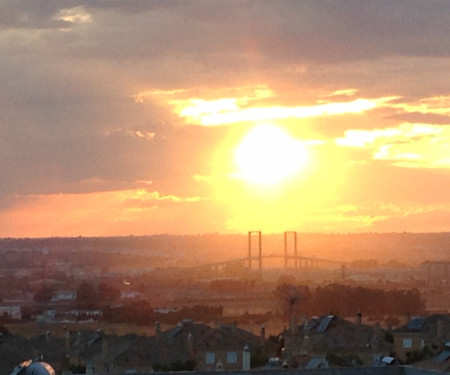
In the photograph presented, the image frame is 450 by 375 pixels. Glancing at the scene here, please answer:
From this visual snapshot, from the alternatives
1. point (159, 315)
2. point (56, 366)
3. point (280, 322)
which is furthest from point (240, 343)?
point (159, 315)

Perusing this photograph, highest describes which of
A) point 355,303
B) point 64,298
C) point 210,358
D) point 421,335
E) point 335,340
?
point 64,298

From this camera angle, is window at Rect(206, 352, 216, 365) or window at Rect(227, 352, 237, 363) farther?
window at Rect(227, 352, 237, 363)

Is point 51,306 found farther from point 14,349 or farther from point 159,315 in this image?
point 14,349

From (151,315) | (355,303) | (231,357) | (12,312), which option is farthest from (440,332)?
(12,312)

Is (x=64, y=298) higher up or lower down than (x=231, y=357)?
higher up

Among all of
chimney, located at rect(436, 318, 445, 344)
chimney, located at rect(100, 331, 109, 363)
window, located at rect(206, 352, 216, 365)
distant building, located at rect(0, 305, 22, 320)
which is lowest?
window, located at rect(206, 352, 216, 365)

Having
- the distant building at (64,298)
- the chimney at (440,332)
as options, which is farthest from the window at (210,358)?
the distant building at (64,298)

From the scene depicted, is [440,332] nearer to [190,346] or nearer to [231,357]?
[231,357]

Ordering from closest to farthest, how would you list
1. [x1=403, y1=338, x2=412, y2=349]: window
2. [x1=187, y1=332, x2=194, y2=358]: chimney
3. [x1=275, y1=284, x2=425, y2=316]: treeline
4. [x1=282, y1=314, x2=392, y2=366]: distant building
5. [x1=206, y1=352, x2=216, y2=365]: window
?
[x1=187, y1=332, x2=194, y2=358]: chimney < [x1=206, y1=352, x2=216, y2=365]: window < [x1=282, y1=314, x2=392, y2=366]: distant building < [x1=403, y1=338, x2=412, y2=349]: window < [x1=275, y1=284, x2=425, y2=316]: treeline

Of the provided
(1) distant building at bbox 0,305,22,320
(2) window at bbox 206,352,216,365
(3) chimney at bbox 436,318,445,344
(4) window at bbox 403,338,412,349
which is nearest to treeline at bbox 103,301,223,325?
(1) distant building at bbox 0,305,22,320

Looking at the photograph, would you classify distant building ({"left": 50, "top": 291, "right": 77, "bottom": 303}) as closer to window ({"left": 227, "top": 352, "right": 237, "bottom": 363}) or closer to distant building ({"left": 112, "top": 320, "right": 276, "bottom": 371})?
distant building ({"left": 112, "top": 320, "right": 276, "bottom": 371})

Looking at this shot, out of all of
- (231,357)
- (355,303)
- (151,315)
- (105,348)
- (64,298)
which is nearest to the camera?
(105,348)

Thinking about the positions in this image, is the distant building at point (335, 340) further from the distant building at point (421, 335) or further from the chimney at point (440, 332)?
the chimney at point (440, 332)
